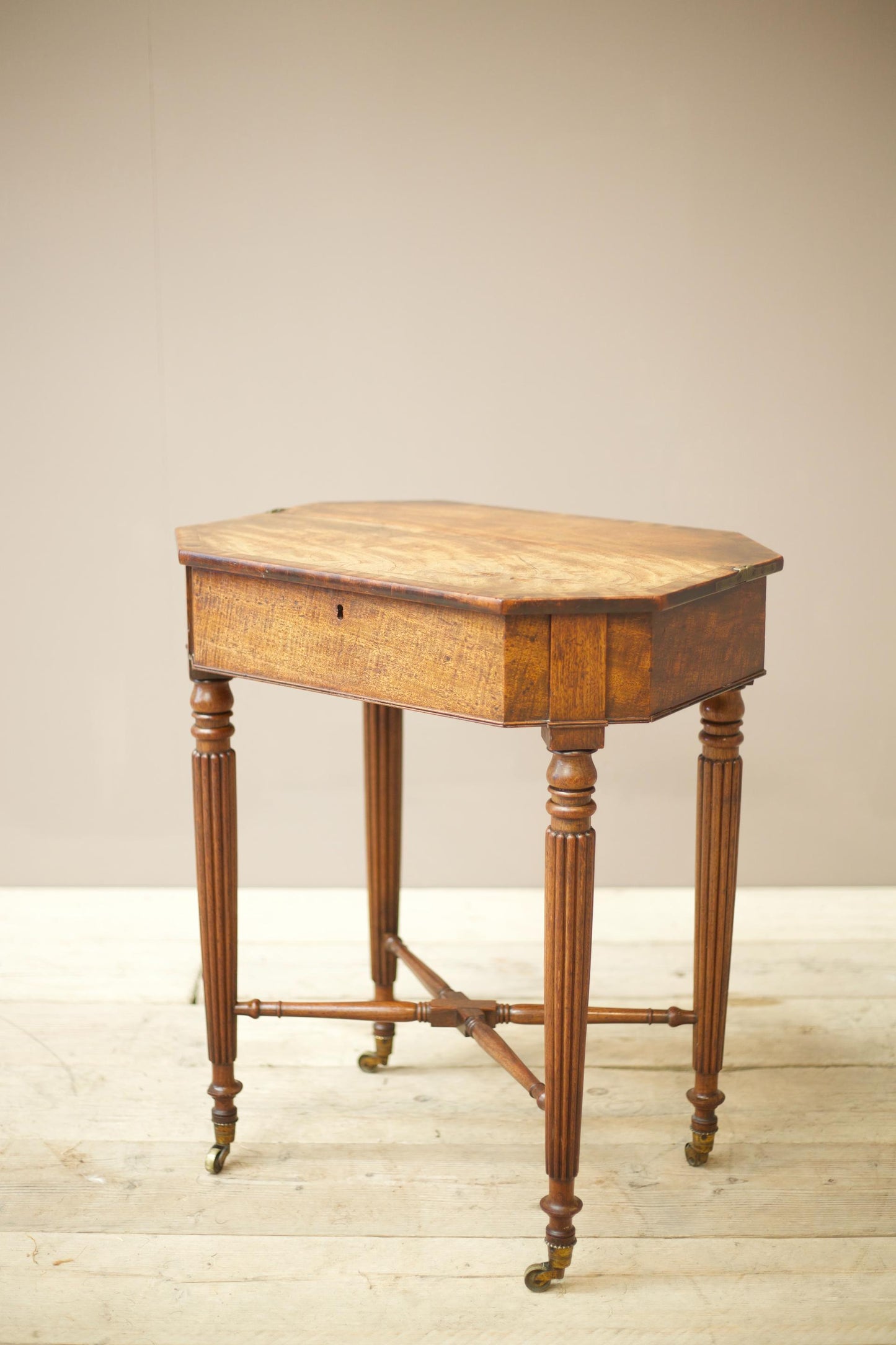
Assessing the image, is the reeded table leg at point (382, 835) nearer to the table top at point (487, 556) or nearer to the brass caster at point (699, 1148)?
the table top at point (487, 556)

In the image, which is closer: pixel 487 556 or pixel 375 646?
pixel 375 646

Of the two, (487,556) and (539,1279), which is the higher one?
(487,556)

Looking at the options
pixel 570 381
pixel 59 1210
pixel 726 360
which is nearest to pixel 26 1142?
pixel 59 1210

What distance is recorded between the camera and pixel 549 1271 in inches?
75.7

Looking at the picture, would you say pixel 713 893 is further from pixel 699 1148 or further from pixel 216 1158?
pixel 216 1158

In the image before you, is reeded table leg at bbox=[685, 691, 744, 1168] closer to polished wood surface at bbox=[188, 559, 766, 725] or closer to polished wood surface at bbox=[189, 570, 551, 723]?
polished wood surface at bbox=[188, 559, 766, 725]

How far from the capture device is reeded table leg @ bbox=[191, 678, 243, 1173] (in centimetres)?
212

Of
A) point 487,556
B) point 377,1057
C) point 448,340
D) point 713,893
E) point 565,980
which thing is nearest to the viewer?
point 565,980

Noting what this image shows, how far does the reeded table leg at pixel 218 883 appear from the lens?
6.95 ft

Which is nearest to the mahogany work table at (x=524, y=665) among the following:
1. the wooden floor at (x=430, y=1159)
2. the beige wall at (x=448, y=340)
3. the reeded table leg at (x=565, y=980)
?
the reeded table leg at (x=565, y=980)

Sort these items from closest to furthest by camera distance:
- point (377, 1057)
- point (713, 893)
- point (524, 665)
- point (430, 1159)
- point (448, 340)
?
point (524, 665) < point (713, 893) < point (430, 1159) < point (377, 1057) < point (448, 340)

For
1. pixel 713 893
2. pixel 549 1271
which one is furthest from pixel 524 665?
pixel 549 1271

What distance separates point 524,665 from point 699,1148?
0.96 m

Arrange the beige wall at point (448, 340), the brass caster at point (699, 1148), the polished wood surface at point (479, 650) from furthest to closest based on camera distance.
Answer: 1. the beige wall at point (448, 340)
2. the brass caster at point (699, 1148)
3. the polished wood surface at point (479, 650)
